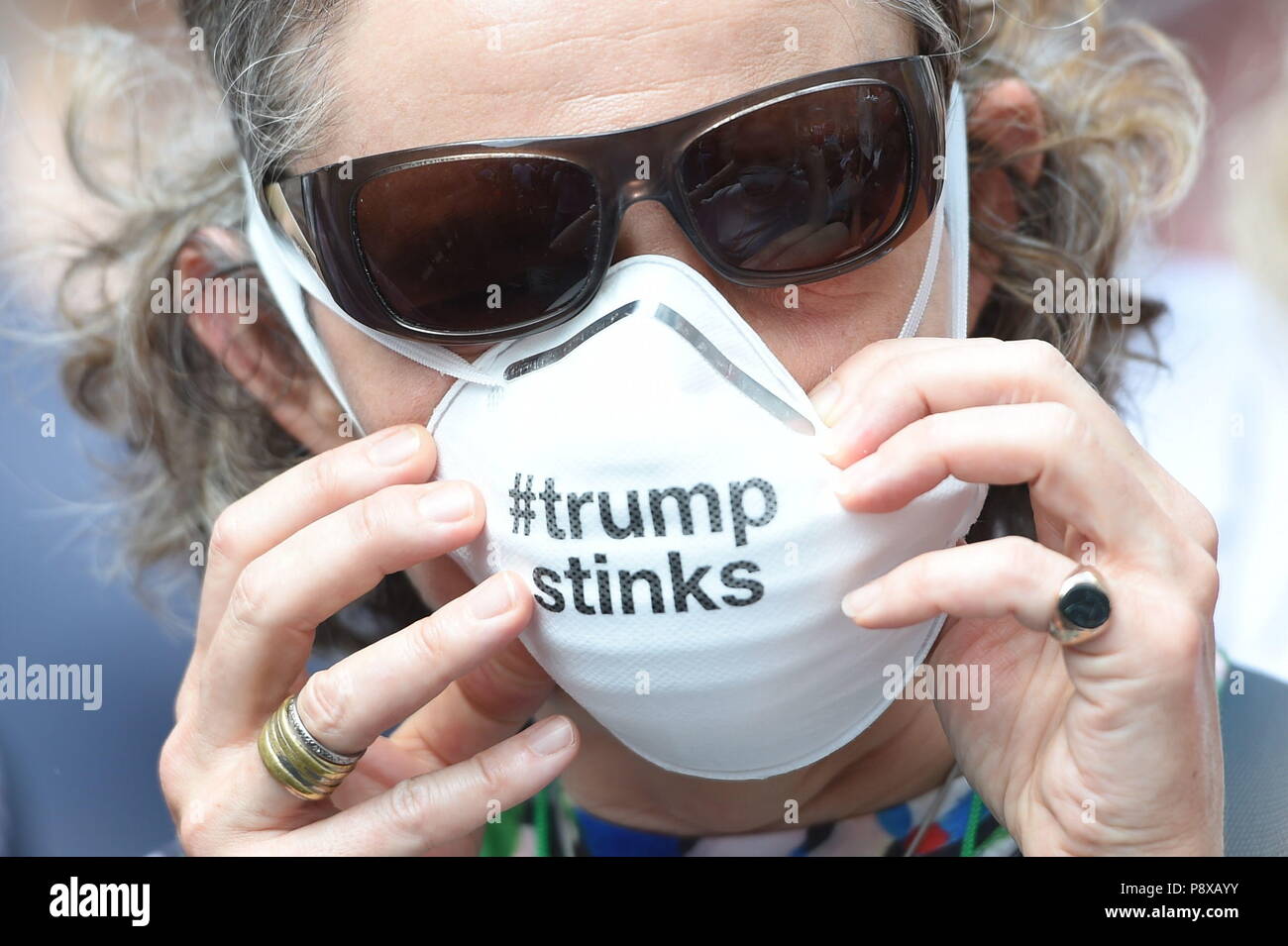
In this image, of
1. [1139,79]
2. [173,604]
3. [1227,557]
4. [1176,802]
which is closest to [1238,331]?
[1227,557]

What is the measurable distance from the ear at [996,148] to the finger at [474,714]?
38.5 inches

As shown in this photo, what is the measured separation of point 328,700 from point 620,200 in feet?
2.36

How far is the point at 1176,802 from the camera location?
4.12ft

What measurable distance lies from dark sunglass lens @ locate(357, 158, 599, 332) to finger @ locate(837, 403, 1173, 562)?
0.43 metres

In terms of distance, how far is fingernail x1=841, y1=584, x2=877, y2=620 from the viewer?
3.94 feet

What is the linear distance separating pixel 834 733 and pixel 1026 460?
1.51 feet

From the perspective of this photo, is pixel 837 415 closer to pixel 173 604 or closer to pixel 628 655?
pixel 628 655

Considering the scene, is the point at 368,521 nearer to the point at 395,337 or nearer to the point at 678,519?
the point at 395,337

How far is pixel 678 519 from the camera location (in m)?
1.23

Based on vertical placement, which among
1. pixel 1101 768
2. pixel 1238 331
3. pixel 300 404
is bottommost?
pixel 1101 768

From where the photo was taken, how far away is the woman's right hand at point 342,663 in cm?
134

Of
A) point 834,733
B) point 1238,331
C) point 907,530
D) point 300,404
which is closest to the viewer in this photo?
point 907,530

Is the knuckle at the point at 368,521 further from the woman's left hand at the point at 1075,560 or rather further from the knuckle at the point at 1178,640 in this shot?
the knuckle at the point at 1178,640
